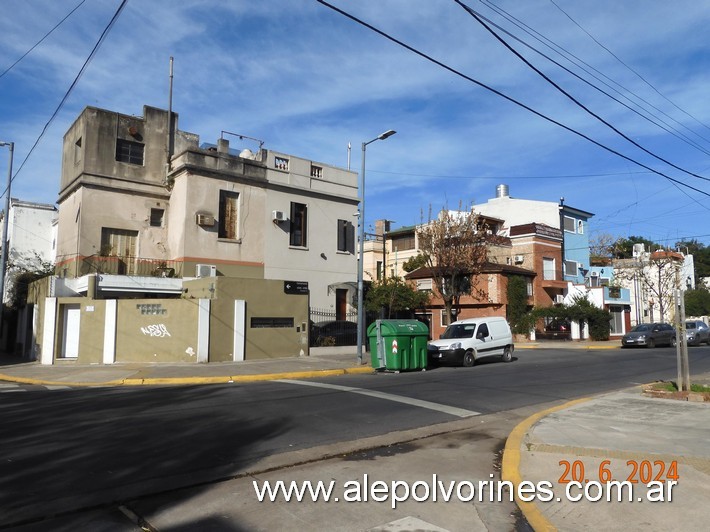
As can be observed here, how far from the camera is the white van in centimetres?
1969

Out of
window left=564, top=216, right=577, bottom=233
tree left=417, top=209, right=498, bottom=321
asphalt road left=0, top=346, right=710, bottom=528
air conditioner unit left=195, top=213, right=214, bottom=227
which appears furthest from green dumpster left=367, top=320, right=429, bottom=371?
window left=564, top=216, right=577, bottom=233

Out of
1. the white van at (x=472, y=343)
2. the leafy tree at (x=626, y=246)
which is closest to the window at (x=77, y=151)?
the white van at (x=472, y=343)

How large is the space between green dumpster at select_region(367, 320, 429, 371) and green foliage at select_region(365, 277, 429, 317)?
13.0 metres

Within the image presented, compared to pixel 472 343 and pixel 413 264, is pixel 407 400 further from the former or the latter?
pixel 413 264

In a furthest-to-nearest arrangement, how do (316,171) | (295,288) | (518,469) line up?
(316,171) → (295,288) → (518,469)

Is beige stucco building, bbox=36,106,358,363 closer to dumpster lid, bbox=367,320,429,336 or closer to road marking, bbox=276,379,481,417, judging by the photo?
dumpster lid, bbox=367,320,429,336

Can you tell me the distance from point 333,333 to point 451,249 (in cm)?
1164

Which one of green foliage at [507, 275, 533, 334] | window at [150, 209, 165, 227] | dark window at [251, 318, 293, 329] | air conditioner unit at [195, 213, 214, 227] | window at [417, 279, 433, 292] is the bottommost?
dark window at [251, 318, 293, 329]

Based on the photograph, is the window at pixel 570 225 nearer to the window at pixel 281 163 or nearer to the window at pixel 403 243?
the window at pixel 403 243

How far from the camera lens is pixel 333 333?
24.8 m

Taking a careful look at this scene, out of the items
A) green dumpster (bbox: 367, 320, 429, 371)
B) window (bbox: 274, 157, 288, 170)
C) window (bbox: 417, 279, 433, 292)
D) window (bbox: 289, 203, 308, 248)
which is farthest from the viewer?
window (bbox: 417, 279, 433, 292)

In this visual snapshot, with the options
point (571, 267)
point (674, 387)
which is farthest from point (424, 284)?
point (674, 387)

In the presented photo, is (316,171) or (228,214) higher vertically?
(316,171)

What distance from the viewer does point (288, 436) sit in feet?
26.7
